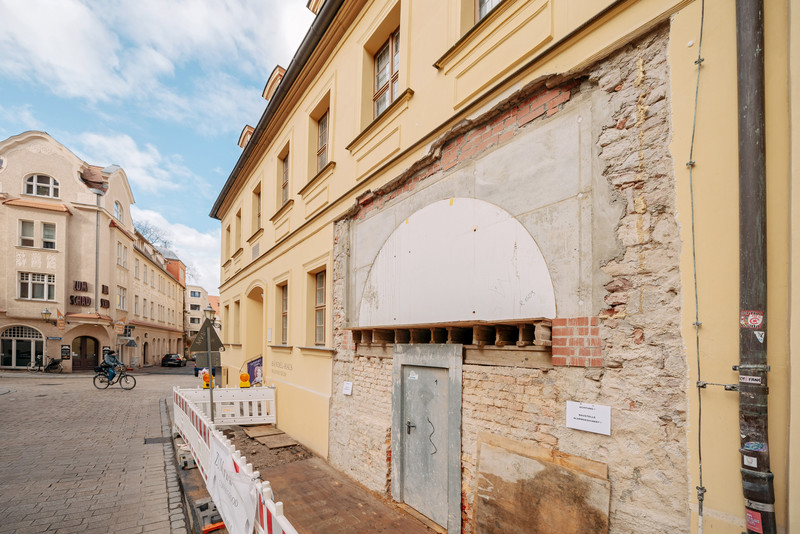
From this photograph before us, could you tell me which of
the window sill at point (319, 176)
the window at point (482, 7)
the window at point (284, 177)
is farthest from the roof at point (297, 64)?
the window at point (482, 7)

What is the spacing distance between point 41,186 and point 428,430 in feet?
111

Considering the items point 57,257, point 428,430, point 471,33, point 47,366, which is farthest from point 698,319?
point 57,257

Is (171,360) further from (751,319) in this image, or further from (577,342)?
(751,319)

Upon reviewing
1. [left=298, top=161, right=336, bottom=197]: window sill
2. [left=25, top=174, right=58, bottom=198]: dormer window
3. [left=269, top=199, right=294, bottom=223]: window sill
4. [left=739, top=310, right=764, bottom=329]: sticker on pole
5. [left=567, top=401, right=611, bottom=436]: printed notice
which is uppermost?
[left=25, top=174, right=58, bottom=198]: dormer window

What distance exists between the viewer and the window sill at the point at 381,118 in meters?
5.93

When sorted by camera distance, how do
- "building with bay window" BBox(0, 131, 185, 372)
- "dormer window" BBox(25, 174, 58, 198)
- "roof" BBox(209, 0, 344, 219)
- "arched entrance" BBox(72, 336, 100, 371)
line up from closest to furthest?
1. "roof" BBox(209, 0, 344, 219)
2. "building with bay window" BBox(0, 131, 185, 372)
3. "dormer window" BBox(25, 174, 58, 198)
4. "arched entrance" BBox(72, 336, 100, 371)

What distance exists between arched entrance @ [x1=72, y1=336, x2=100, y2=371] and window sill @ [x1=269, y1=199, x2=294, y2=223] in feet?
83.3

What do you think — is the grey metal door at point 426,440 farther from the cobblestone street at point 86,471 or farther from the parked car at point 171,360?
the parked car at point 171,360

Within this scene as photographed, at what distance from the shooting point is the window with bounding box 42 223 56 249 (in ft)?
89.6

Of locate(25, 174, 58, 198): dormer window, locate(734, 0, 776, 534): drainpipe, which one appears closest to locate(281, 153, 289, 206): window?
locate(734, 0, 776, 534): drainpipe

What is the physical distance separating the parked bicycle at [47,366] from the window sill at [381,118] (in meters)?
29.0

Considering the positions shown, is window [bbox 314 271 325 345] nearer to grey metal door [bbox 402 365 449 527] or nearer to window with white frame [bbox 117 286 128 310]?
grey metal door [bbox 402 365 449 527]

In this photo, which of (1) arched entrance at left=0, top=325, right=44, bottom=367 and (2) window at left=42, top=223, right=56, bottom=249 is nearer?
(1) arched entrance at left=0, top=325, right=44, bottom=367

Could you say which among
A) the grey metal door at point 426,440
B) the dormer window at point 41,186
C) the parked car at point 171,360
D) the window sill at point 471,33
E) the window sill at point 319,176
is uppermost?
the dormer window at point 41,186
